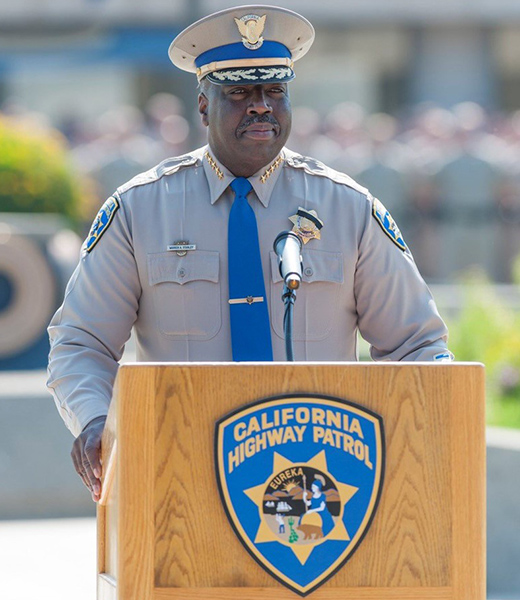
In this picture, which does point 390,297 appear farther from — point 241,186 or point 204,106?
point 204,106

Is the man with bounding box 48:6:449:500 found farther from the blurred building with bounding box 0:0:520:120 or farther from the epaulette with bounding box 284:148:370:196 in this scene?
the blurred building with bounding box 0:0:520:120

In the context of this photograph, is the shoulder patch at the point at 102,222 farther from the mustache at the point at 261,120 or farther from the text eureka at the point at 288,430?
the text eureka at the point at 288,430

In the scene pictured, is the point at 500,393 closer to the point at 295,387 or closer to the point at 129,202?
the point at 129,202

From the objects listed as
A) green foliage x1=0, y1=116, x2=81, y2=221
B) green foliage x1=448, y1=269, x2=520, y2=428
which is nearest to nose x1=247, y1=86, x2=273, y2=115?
green foliage x1=448, y1=269, x2=520, y2=428

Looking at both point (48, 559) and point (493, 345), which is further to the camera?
point (493, 345)

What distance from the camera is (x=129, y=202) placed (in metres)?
3.51

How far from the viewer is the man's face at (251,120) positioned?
3389mm

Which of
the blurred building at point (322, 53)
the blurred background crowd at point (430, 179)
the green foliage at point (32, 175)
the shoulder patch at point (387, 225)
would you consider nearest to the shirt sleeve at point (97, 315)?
the shoulder patch at point (387, 225)

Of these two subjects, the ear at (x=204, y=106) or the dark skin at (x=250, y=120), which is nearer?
the dark skin at (x=250, y=120)

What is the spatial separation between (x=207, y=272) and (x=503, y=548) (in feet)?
9.32

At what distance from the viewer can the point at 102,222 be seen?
3.50 metres

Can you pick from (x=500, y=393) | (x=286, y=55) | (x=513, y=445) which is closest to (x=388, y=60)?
(x=500, y=393)

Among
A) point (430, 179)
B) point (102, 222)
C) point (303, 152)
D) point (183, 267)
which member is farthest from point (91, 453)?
point (430, 179)

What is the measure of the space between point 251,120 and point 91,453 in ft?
2.95
